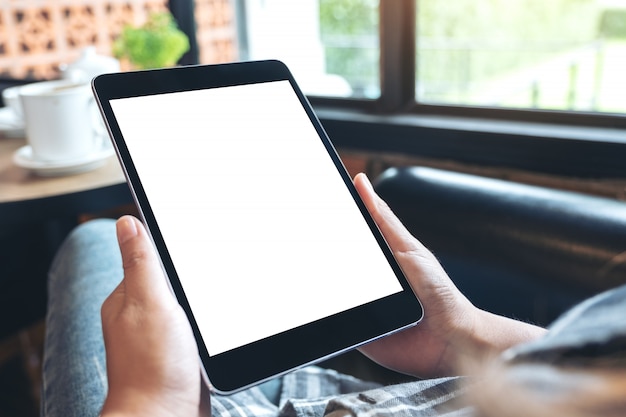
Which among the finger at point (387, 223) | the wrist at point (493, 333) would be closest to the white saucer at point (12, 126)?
the finger at point (387, 223)

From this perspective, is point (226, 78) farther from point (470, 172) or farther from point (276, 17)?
point (276, 17)

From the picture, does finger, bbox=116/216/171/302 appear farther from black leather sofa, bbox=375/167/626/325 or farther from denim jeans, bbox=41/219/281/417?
black leather sofa, bbox=375/167/626/325

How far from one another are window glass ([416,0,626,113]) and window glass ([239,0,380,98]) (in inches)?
12.2

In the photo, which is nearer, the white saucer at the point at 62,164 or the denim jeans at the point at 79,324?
the denim jeans at the point at 79,324

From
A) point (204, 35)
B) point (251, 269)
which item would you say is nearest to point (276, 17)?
point (204, 35)

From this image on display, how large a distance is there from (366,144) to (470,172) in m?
0.25

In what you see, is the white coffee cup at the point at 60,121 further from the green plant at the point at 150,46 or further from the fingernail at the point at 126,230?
the fingernail at the point at 126,230

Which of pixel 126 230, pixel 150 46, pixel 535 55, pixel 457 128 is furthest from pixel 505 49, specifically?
pixel 126 230

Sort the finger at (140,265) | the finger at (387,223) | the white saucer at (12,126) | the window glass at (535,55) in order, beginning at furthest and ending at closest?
the window glass at (535,55)
the white saucer at (12,126)
the finger at (387,223)
the finger at (140,265)

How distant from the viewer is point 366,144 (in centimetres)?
131

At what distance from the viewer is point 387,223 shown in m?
0.58

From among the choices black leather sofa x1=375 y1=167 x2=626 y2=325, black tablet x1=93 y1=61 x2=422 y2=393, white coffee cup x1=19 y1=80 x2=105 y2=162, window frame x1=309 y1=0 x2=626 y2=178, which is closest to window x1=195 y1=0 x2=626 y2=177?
window frame x1=309 y1=0 x2=626 y2=178

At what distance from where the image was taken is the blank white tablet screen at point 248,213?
482mm

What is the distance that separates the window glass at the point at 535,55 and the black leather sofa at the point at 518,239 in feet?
3.97
